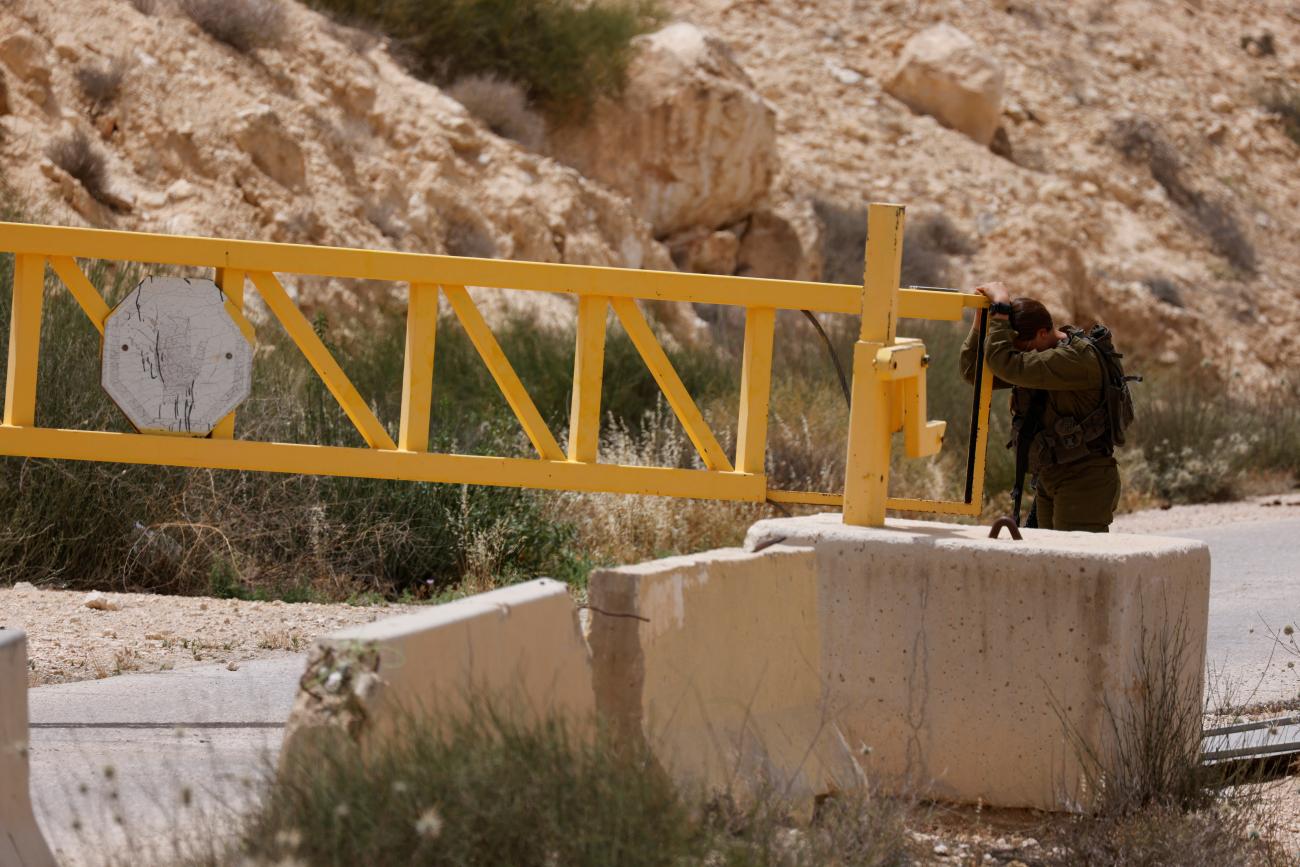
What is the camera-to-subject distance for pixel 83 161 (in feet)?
45.5

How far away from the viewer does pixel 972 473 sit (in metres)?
6.05

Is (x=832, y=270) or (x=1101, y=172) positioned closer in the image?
(x=832, y=270)

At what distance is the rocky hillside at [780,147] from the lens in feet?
48.8

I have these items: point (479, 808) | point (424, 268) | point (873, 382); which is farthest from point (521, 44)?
point (479, 808)

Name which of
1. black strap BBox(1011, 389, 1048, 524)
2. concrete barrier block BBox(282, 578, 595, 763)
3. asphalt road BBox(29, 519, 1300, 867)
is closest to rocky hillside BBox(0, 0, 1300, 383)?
asphalt road BBox(29, 519, 1300, 867)

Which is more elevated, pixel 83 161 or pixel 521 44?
pixel 521 44

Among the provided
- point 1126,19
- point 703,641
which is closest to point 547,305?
point 703,641

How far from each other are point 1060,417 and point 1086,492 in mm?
315

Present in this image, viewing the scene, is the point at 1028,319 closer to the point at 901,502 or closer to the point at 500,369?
the point at 901,502

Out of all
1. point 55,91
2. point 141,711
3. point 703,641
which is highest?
point 55,91

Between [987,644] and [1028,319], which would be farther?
[1028,319]

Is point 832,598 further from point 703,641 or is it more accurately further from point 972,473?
point 972,473

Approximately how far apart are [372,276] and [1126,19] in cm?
2932

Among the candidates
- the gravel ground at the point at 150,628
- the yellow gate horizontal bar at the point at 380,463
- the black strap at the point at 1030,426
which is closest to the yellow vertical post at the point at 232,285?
the yellow gate horizontal bar at the point at 380,463
